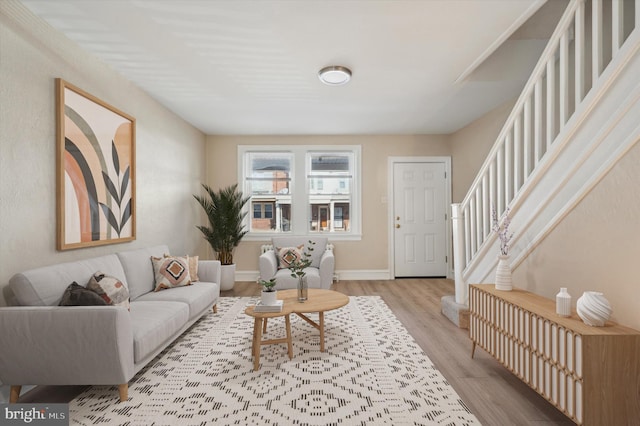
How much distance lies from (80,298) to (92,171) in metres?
1.25

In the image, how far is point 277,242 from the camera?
4887mm

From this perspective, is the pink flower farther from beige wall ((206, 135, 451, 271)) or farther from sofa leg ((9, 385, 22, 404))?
sofa leg ((9, 385, 22, 404))

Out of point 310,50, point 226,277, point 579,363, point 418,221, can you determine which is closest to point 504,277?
point 579,363

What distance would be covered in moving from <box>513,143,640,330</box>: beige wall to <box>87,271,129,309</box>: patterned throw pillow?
3161 millimetres

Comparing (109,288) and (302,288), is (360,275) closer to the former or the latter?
(302,288)

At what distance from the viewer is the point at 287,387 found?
7.17 feet

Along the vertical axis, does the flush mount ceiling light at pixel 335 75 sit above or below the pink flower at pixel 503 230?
above

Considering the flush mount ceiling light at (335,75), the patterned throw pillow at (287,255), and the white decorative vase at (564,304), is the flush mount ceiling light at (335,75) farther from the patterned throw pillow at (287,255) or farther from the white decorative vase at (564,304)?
the white decorative vase at (564,304)

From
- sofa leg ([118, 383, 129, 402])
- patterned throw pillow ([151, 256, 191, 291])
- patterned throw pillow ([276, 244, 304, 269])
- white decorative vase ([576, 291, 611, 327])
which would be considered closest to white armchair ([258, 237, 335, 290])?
patterned throw pillow ([276, 244, 304, 269])

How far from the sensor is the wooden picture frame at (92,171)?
96.7 inches

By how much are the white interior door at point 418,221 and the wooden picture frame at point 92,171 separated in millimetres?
4105

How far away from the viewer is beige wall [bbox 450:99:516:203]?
4.34 meters

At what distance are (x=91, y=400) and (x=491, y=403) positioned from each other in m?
2.52

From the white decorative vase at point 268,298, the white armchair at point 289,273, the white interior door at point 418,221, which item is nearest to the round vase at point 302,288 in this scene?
the white decorative vase at point 268,298
